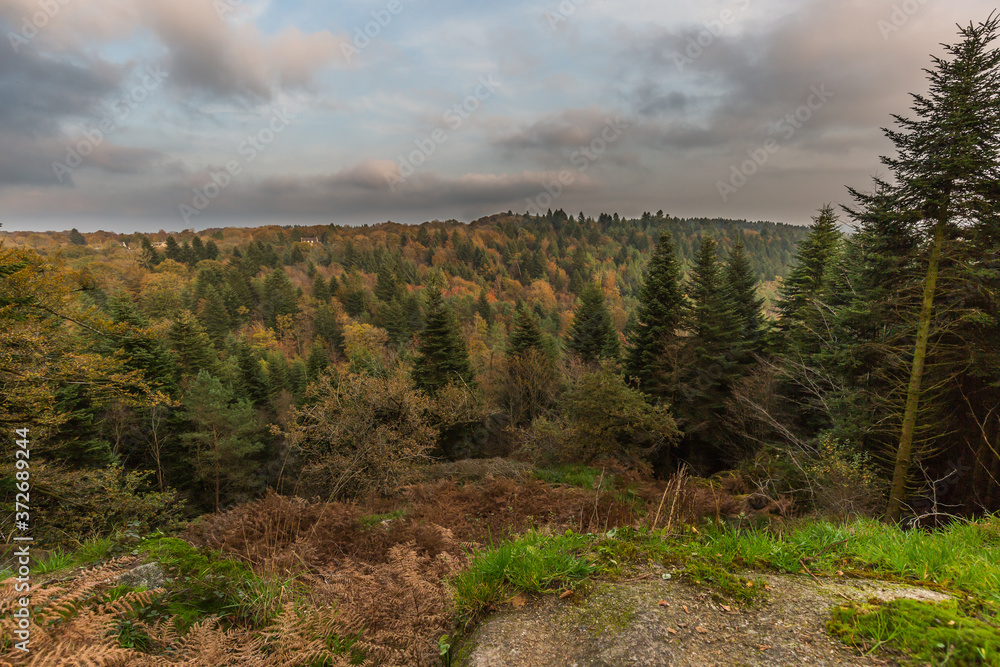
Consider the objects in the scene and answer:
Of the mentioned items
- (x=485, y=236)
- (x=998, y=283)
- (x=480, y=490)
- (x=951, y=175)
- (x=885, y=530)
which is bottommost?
(x=480, y=490)

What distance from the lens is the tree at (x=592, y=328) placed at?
1394 inches

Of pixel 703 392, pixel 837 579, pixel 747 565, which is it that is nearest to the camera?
pixel 837 579

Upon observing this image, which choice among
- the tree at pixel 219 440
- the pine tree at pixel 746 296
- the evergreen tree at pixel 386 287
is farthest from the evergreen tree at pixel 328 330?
the pine tree at pixel 746 296

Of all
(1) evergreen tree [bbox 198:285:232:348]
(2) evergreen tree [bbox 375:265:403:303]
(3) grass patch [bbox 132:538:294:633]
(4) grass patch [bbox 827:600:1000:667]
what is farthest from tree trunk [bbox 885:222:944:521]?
(2) evergreen tree [bbox 375:265:403:303]

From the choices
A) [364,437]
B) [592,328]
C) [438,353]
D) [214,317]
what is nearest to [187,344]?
[438,353]

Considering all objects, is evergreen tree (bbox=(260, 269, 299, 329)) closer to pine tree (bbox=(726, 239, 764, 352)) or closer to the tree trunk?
pine tree (bbox=(726, 239, 764, 352))

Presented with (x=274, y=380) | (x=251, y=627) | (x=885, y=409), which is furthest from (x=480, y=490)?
(x=274, y=380)

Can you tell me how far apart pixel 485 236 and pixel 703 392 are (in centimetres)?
15313

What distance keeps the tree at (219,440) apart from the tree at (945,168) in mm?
30288

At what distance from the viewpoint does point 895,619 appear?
2.13 m

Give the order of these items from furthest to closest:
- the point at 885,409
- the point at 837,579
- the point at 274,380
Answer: the point at 274,380 < the point at 885,409 < the point at 837,579

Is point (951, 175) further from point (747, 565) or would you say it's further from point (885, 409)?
point (747, 565)

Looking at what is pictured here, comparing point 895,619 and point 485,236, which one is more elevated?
point 485,236

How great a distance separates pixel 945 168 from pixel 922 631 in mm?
12939
